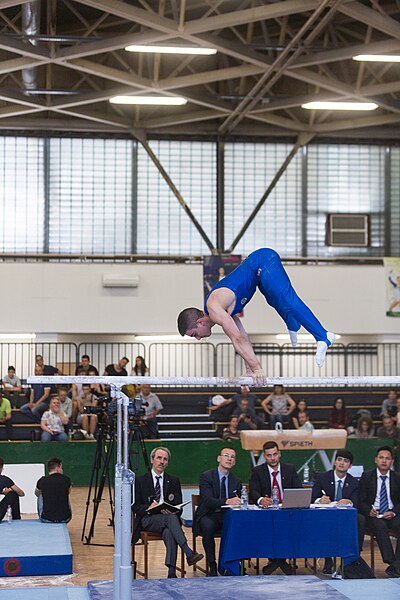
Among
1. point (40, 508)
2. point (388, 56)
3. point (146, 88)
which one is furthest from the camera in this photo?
point (146, 88)

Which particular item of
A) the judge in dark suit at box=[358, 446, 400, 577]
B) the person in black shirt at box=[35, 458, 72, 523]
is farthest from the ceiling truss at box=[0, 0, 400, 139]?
the judge in dark suit at box=[358, 446, 400, 577]

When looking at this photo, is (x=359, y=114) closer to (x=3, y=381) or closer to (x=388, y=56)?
(x=388, y=56)

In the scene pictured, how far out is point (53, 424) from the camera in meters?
15.2

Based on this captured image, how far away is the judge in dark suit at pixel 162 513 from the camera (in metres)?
8.95

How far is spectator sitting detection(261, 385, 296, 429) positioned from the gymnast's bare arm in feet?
32.7

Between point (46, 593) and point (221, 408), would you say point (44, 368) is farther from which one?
point (46, 593)

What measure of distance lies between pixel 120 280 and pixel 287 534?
34.7ft

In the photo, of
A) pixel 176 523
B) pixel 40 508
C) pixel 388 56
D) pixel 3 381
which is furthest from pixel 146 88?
pixel 176 523

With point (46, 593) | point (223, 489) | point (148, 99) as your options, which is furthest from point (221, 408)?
point (46, 593)

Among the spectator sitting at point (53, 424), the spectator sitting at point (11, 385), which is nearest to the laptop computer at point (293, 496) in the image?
the spectator sitting at point (53, 424)

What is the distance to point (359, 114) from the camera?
20.1 metres

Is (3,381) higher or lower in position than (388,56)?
lower

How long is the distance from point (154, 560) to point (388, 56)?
30.7 feet

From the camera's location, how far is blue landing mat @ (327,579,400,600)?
7.52 meters
